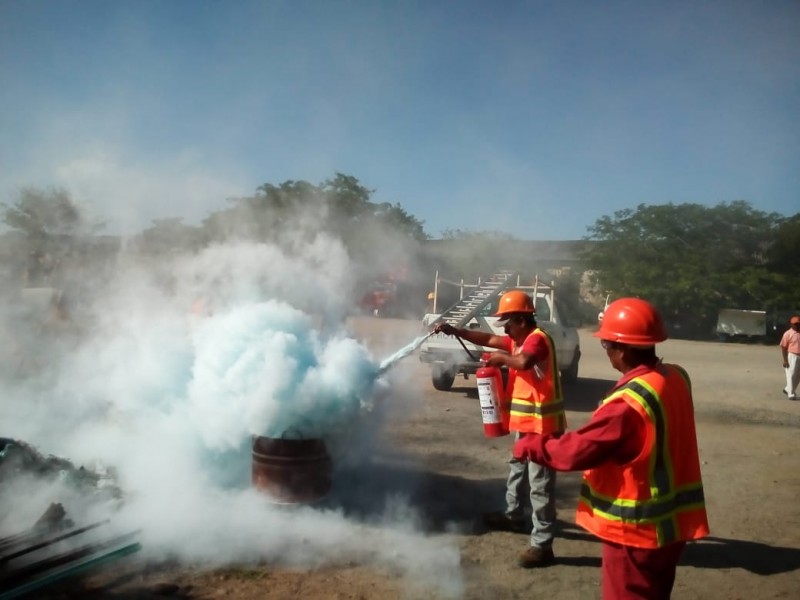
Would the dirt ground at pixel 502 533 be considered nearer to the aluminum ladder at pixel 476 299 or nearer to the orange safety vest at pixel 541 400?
the orange safety vest at pixel 541 400

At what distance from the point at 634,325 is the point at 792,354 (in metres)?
11.5

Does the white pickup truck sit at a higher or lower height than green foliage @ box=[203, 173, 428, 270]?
lower

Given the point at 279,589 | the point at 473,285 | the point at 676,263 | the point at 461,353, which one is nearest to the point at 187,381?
the point at 279,589

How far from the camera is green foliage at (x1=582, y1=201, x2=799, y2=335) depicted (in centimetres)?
2719

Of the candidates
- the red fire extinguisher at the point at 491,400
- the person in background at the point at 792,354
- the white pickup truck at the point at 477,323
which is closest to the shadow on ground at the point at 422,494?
the red fire extinguisher at the point at 491,400

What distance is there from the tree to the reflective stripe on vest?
9.38 m

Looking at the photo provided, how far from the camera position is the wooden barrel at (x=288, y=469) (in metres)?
4.54

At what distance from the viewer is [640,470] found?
231 centimetres

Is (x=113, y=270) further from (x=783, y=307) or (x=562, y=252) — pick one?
(x=783, y=307)

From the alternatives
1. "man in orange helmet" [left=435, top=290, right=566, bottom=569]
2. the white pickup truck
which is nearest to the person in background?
the white pickup truck

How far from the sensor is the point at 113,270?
1024cm

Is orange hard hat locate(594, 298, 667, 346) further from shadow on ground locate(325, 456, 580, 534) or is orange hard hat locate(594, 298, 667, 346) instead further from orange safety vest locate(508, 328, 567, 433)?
shadow on ground locate(325, 456, 580, 534)

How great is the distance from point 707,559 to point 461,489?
2.16 m

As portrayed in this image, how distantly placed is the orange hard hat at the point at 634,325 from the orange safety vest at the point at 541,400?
1.60 meters
